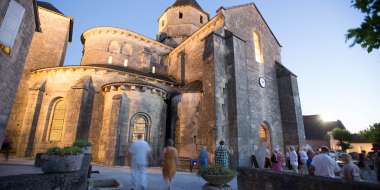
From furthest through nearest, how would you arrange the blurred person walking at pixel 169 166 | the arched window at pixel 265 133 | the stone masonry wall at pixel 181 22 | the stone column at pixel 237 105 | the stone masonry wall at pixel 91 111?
the stone masonry wall at pixel 181 22 < the arched window at pixel 265 133 < the stone masonry wall at pixel 91 111 < the stone column at pixel 237 105 < the blurred person walking at pixel 169 166

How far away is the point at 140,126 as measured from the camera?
14562 millimetres

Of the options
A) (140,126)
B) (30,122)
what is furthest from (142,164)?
(30,122)

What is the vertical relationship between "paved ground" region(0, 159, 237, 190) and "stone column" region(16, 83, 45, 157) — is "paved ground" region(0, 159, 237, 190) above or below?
below

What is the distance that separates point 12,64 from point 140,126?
8064 millimetres

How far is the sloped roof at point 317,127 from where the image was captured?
3438 centimetres

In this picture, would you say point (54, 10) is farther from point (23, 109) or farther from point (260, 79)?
point (260, 79)

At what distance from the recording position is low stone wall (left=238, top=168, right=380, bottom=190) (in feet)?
13.3

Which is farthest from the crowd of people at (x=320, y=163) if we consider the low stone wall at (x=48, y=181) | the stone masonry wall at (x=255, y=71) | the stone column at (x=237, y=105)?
the low stone wall at (x=48, y=181)

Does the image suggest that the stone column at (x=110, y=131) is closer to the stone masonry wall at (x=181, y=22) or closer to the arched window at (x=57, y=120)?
the arched window at (x=57, y=120)

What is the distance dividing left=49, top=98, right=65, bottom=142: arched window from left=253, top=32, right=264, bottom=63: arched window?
17583 mm

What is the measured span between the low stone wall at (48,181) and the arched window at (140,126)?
9206 mm

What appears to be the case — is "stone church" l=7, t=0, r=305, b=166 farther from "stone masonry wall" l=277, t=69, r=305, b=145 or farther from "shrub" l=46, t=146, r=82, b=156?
"shrub" l=46, t=146, r=82, b=156

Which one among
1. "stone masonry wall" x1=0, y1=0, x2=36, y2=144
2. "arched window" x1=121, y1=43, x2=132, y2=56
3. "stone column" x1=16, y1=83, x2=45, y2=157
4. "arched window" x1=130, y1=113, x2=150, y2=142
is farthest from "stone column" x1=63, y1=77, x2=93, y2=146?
"arched window" x1=121, y1=43, x2=132, y2=56

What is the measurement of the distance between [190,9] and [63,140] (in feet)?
75.6
